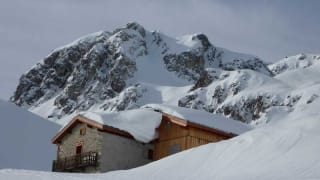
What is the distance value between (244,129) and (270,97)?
65.2 meters

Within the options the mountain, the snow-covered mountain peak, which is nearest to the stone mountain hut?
the mountain

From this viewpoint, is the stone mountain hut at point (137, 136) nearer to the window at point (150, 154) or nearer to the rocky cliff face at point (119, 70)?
the window at point (150, 154)

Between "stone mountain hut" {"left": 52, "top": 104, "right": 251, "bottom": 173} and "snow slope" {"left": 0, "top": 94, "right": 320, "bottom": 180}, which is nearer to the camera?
"snow slope" {"left": 0, "top": 94, "right": 320, "bottom": 180}

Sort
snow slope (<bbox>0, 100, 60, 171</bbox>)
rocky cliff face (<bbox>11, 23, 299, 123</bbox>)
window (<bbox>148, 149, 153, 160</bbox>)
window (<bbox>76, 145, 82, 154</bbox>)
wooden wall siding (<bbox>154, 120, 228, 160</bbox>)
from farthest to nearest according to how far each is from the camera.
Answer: rocky cliff face (<bbox>11, 23, 299, 123</bbox>) < snow slope (<bbox>0, 100, 60, 171</bbox>) < window (<bbox>76, 145, 82, 154</bbox>) < window (<bbox>148, 149, 153, 160</bbox>) < wooden wall siding (<bbox>154, 120, 228, 160</bbox>)

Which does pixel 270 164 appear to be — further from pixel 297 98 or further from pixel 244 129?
pixel 297 98

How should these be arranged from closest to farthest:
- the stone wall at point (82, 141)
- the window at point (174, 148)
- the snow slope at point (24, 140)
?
the window at point (174, 148), the stone wall at point (82, 141), the snow slope at point (24, 140)

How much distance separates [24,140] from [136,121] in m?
39.1

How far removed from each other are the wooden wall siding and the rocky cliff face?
10130cm

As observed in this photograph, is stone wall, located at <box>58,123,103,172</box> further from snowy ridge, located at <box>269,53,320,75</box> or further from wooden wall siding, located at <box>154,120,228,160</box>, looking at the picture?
snowy ridge, located at <box>269,53,320,75</box>

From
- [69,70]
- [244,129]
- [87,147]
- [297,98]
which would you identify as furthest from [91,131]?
[69,70]

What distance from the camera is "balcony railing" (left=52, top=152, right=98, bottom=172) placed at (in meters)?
35.0

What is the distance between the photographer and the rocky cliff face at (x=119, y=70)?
15562cm

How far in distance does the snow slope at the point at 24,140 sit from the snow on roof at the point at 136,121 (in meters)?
26.2

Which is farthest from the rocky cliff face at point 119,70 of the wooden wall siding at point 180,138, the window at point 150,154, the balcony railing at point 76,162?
the wooden wall siding at point 180,138
